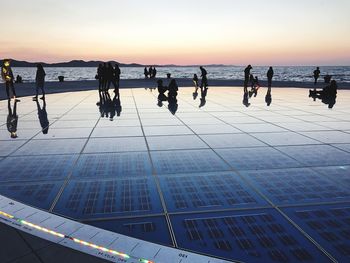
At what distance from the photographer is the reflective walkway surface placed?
346cm

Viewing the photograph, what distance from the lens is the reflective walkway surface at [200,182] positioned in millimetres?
3455

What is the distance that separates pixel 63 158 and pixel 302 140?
236 inches

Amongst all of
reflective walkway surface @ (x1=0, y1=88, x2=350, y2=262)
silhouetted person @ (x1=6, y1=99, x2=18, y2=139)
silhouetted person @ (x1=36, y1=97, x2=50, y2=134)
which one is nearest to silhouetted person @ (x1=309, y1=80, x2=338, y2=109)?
reflective walkway surface @ (x1=0, y1=88, x2=350, y2=262)

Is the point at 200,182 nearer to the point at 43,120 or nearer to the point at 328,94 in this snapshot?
the point at 43,120

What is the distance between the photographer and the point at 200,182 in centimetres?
507

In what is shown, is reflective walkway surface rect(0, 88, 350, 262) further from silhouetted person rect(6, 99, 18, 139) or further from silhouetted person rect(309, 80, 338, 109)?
silhouetted person rect(309, 80, 338, 109)

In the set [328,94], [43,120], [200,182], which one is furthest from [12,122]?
[328,94]

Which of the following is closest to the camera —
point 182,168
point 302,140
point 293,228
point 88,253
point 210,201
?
point 88,253

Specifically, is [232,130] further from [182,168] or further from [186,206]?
[186,206]

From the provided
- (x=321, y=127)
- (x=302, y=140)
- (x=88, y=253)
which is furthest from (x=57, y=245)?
(x=321, y=127)

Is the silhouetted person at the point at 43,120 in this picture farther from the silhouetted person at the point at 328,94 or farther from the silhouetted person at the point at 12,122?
the silhouetted person at the point at 328,94

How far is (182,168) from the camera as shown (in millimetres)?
5715

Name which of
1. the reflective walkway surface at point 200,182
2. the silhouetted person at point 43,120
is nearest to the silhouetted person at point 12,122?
the reflective walkway surface at point 200,182

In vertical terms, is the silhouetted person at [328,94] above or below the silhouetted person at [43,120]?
above
